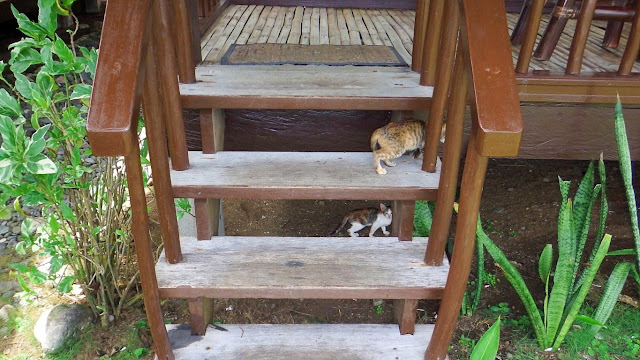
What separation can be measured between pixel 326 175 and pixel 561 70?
1255mm

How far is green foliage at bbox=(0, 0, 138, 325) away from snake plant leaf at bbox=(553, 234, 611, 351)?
75.5 inches

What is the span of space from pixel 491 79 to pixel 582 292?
3.93 ft

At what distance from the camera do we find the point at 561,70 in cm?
238

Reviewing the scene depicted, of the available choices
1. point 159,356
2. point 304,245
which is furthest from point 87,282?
point 304,245

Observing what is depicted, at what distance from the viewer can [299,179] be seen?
194 cm

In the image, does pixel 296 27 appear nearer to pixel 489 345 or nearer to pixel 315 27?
pixel 315 27

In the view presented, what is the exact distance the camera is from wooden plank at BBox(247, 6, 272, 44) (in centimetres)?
313

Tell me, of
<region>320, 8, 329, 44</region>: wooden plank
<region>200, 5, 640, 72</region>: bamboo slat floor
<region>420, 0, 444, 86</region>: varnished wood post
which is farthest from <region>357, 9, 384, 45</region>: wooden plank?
<region>420, 0, 444, 86</region>: varnished wood post

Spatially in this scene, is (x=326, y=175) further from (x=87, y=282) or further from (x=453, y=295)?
(x=87, y=282)

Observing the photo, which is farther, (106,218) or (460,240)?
(106,218)

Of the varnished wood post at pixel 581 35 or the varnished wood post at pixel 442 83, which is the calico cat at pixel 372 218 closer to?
the varnished wood post at pixel 442 83

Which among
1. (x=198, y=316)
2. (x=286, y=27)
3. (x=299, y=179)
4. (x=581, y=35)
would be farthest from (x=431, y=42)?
(x=286, y=27)

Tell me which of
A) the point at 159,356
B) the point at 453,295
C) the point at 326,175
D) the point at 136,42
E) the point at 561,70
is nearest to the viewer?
the point at 136,42

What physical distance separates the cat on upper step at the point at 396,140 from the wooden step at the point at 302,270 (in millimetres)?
330
